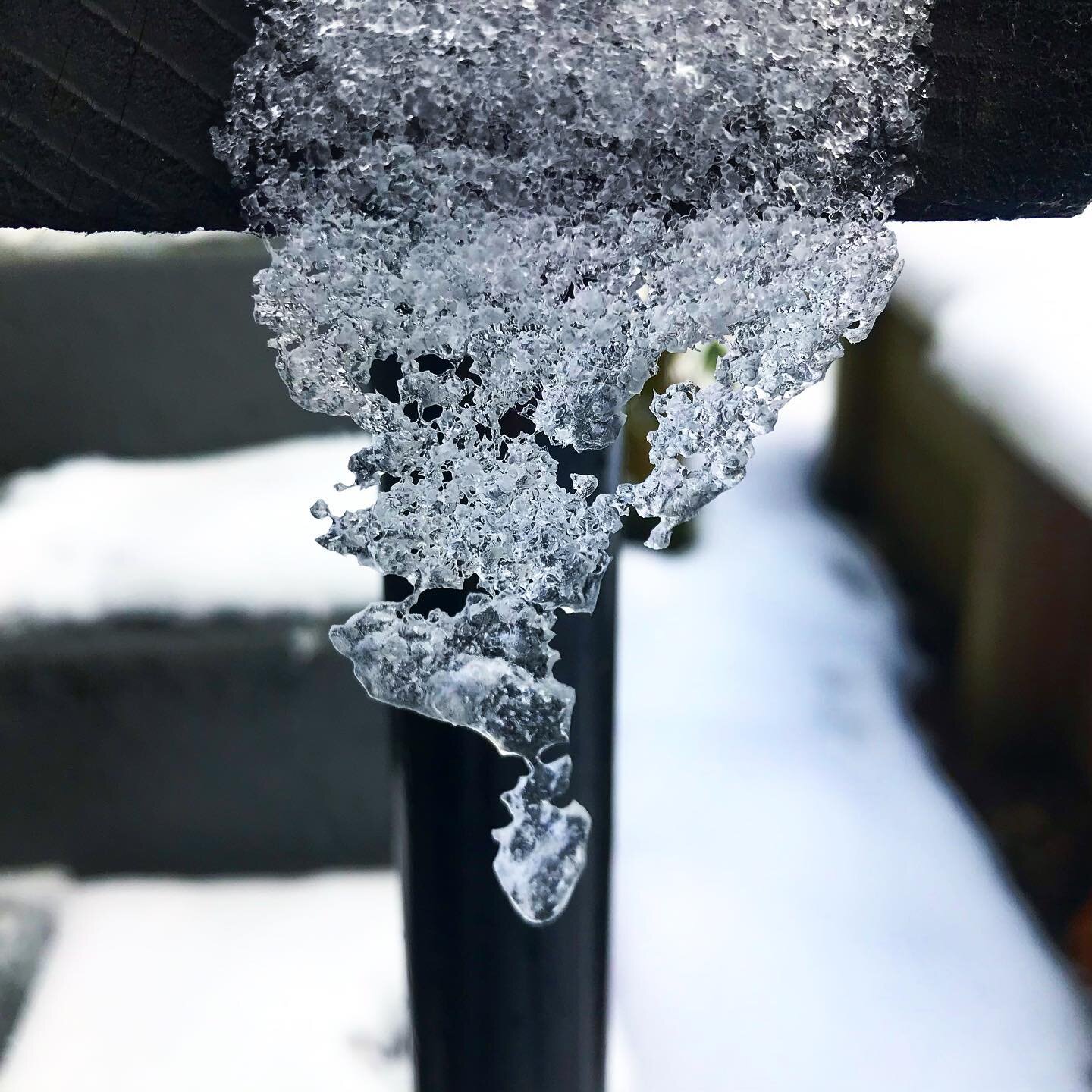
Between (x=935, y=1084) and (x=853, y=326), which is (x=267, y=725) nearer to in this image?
(x=935, y=1084)

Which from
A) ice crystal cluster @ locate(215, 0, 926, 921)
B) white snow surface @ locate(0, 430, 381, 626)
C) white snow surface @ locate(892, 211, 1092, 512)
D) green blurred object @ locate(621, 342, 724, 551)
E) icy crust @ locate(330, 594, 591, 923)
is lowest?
green blurred object @ locate(621, 342, 724, 551)

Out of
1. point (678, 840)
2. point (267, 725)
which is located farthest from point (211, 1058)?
point (678, 840)

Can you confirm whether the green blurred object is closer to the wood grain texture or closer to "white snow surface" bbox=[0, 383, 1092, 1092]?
"white snow surface" bbox=[0, 383, 1092, 1092]

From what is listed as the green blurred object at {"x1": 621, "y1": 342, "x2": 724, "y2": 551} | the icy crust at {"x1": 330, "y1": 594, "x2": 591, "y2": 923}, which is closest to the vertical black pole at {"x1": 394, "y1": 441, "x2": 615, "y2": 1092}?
the icy crust at {"x1": 330, "y1": 594, "x2": 591, "y2": 923}

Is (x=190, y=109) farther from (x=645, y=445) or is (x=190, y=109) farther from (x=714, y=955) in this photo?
(x=645, y=445)

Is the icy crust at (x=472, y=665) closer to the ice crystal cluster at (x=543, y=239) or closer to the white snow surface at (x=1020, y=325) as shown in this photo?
the ice crystal cluster at (x=543, y=239)

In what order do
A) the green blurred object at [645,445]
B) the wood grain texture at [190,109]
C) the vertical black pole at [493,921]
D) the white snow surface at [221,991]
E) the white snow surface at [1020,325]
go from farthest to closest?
the green blurred object at [645,445], the white snow surface at [1020,325], the white snow surface at [221,991], the vertical black pole at [493,921], the wood grain texture at [190,109]

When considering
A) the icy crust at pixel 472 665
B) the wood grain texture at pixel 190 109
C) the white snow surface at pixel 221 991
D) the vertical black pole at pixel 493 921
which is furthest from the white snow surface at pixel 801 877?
the wood grain texture at pixel 190 109
